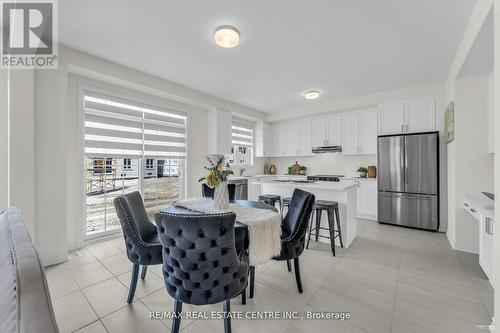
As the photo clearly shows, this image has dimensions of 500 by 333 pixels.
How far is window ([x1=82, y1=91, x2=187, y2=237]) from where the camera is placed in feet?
11.0

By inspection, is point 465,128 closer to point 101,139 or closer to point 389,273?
point 389,273

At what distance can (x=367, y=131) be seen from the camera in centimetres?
497

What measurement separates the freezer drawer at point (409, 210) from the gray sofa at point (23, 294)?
A: 503 centimetres

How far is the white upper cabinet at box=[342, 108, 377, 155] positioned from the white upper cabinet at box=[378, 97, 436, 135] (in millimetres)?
321

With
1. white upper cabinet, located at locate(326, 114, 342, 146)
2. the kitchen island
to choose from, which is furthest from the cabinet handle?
white upper cabinet, located at locate(326, 114, 342, 146)

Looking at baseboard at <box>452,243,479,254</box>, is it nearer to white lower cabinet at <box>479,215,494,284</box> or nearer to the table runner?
white lower cabinet at <box>479,215,494,284</box>

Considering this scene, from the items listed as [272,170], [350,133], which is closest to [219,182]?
[350,133]

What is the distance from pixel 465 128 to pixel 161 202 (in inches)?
202

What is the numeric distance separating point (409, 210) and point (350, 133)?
2067mm

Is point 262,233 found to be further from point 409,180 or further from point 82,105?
point 409,180

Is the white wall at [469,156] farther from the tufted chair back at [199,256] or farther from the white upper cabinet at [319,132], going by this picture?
the tufted chair back at [199,256]

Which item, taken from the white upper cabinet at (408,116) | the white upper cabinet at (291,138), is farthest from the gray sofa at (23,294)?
the white upper cabinet at (291,138)

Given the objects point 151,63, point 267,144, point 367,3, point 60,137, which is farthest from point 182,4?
point 267,144

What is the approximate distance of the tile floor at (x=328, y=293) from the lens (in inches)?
68.9
